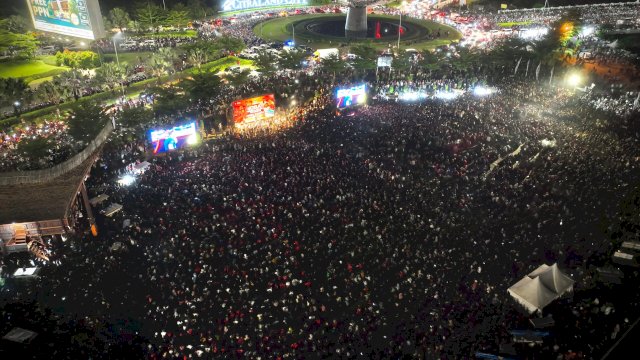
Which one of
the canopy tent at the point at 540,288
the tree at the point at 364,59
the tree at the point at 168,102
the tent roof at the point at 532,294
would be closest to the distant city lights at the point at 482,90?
the tree at the point at 364,59

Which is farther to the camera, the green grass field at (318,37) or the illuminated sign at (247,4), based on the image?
the illuminated sign at (247,4)

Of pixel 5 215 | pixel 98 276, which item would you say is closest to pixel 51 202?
pixel 5 215

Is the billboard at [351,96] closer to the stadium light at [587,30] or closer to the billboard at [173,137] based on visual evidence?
the billboard at [173,137]

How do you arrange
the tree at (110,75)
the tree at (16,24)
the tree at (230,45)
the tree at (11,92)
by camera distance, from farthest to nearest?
the tree at (230,45)
the tree at (16,24)
the tree at (110,75)
the tree at (11,92)

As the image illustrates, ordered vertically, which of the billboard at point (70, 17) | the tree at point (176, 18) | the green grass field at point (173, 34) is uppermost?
the billboard at point (70, 17)

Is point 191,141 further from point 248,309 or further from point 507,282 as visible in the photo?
point 507,282

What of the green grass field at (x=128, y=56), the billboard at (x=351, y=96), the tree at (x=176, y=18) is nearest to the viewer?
the billboard at (x=351, y=96)

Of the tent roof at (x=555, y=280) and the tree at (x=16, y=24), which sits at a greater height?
the tree at (x=16, y=24)

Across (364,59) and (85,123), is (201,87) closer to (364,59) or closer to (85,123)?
(85,123)

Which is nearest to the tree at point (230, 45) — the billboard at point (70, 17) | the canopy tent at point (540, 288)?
the billboard at point (70, 17)
